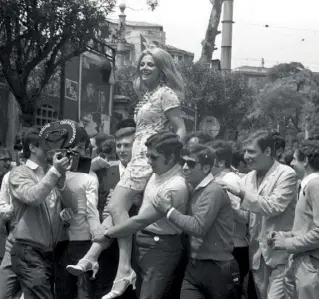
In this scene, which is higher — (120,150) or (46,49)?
(46,49)

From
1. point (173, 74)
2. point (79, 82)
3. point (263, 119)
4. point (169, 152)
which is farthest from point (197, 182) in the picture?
point (263, 119)

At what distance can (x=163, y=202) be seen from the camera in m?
4.64

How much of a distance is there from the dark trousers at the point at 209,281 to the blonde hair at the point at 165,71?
154 cm

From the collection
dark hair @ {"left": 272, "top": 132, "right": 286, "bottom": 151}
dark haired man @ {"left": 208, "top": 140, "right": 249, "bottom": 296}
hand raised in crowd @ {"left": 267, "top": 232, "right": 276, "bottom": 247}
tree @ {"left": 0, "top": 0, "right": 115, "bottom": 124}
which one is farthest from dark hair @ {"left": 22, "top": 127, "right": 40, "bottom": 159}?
tree @ {"left": 0, "top": 0, "right": 115, "bottom": 124}

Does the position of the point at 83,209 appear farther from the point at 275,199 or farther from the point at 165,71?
the point at 275,199

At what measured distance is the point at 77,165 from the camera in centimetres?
551

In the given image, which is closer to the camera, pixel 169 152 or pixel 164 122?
pixel 169 152

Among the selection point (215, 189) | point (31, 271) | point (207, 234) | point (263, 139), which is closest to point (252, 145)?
point (263, 139)

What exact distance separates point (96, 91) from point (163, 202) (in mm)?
12566

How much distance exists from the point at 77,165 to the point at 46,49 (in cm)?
772

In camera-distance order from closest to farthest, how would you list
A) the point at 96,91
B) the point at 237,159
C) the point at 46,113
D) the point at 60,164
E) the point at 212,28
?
the point at 60,164, the point at 237,159, the point at 96,91, the point at 46,113, the point at 212,28

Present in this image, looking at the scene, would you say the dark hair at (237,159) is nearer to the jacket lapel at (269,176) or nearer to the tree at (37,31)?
the jacket lapel at (269,176)

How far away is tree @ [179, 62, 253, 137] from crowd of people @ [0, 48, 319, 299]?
124ft

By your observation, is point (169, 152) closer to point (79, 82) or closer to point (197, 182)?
point (197, 182)
